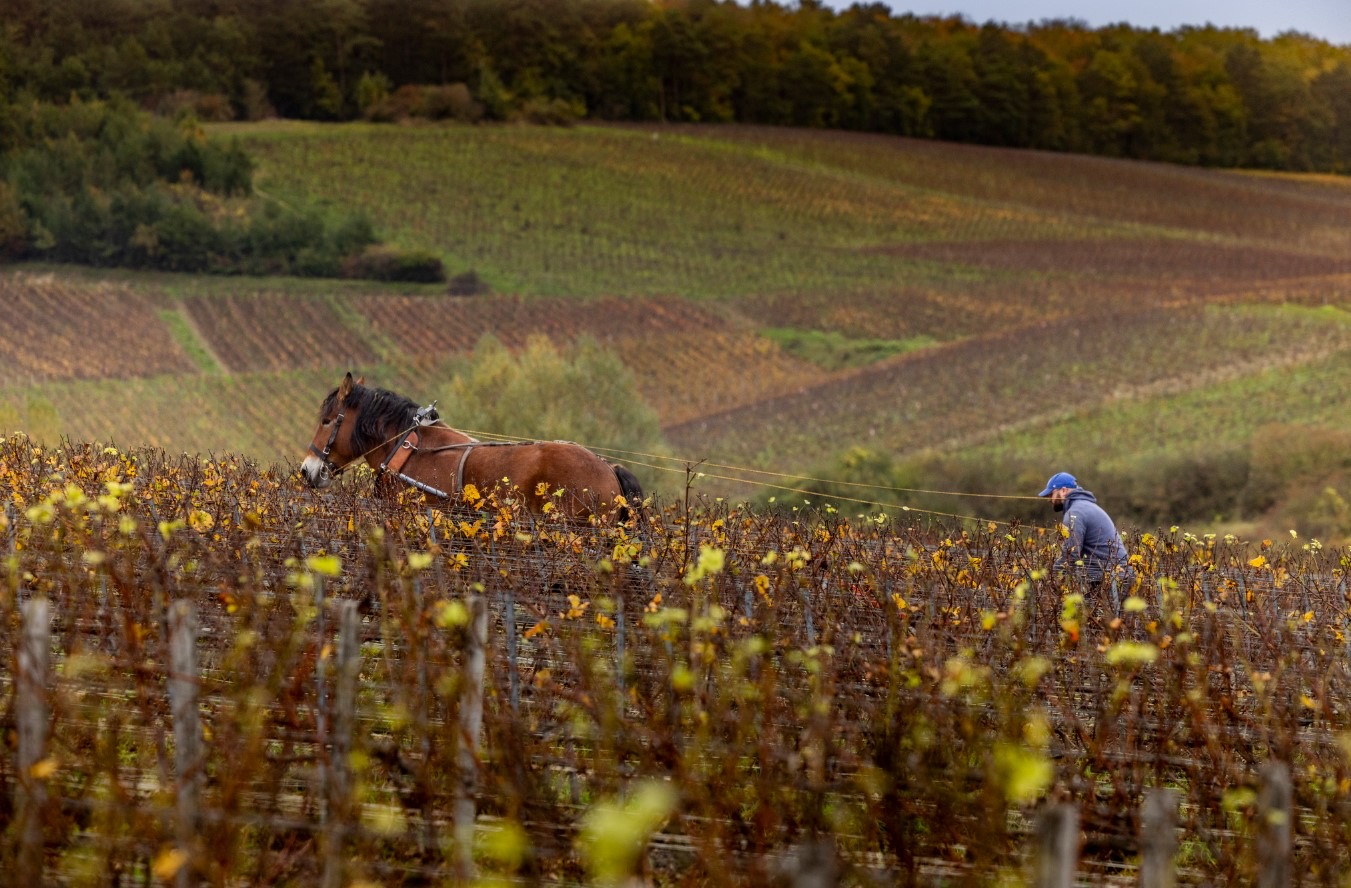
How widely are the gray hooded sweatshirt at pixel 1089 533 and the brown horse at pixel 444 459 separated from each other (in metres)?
3.03

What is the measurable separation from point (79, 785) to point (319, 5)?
94559 millimetres

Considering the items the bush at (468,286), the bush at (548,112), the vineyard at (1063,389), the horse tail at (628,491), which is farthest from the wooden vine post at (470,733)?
the bush at (548,112)

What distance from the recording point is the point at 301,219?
6500 cm

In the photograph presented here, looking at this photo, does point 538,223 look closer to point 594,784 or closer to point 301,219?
point 301,219

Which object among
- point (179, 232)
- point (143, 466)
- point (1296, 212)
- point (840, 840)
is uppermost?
point (1296, 212)

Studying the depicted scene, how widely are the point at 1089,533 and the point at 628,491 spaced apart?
3.32 m

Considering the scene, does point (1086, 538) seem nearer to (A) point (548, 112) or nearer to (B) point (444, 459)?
(B) point (444, 459)

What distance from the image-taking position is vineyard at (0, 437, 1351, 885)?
422cm

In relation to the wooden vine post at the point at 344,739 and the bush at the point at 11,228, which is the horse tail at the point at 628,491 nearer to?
the wooden vine post at the point at 344,739

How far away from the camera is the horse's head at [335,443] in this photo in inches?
475

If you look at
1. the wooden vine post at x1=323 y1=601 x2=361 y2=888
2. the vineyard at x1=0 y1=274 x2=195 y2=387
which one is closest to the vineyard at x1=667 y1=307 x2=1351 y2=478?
the vineyard at x1=0 y1=274 x2=195 y2=387

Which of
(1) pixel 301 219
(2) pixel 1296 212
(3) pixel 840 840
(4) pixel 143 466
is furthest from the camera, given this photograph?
(2) pixel 1296 212

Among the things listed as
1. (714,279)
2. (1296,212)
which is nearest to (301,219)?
(714,279)

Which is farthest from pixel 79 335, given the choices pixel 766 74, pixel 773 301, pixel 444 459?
pixel 766 74
